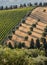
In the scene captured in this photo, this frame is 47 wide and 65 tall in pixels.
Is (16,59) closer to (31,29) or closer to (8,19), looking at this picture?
(31,29)

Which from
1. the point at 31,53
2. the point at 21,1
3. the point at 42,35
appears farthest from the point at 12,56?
the point at 21,1

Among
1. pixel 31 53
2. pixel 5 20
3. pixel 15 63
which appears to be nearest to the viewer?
pixel 15 63

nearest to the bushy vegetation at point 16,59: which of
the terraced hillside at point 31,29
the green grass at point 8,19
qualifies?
the terraced hillside at point 31,29

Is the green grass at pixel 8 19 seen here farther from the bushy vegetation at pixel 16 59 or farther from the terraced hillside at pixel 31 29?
the bushy vegetation at pixel 16 59

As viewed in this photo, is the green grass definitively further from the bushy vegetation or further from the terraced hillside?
the bushy vegetation

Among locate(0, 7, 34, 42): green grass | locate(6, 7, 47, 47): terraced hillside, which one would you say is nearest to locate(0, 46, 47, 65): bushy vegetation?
locate(6, 7, 47, 47): terraced hillside

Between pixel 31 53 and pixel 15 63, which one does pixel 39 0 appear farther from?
pixel 15 63
